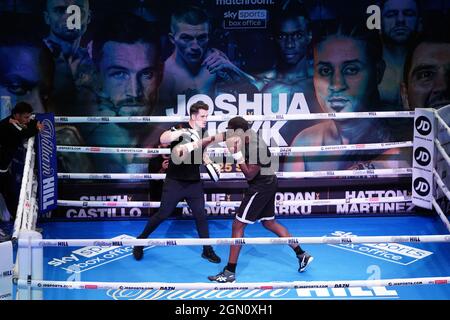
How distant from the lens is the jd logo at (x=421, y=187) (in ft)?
24.2

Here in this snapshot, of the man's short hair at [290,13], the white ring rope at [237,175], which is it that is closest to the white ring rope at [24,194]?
the white ring rope at [237,175]

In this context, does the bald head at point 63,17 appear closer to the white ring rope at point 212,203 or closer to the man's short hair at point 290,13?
the white ring rope at point 212,203

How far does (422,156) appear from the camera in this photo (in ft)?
24.1

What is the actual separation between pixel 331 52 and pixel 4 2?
385 cm

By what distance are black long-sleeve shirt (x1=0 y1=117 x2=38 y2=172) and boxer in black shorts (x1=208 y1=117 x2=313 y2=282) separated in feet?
6.99

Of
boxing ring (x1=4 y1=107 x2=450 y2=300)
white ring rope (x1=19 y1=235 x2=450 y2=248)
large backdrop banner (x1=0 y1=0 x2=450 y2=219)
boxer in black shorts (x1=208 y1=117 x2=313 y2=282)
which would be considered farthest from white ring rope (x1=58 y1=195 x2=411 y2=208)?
white ring rope (x1=19 y1=235 x2=450 y2=248)

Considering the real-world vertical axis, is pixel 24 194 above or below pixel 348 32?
below

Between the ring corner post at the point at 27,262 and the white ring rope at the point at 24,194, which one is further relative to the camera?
the white ring rope at the point at 24,194

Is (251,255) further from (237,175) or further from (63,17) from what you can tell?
(63,17)

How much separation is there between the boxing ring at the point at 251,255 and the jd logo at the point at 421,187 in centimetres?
16

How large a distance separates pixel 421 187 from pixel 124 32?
3.88 metres

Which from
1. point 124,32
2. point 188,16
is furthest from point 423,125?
point 124,32

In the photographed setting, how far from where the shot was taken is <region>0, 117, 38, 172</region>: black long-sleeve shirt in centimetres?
661

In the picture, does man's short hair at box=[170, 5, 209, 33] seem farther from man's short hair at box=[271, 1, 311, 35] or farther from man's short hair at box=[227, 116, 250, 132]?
man's short hair at box=[227, 116, 250, 132]
